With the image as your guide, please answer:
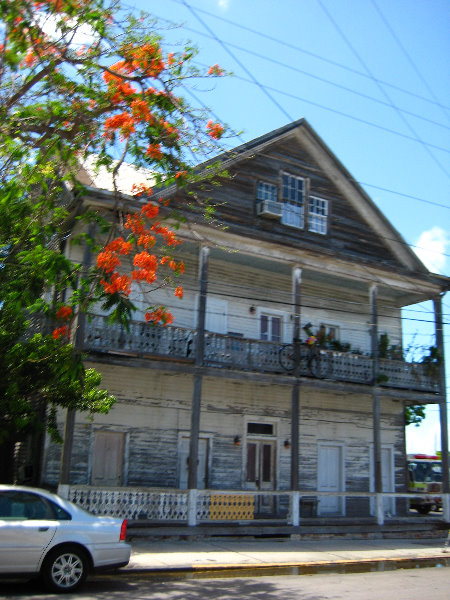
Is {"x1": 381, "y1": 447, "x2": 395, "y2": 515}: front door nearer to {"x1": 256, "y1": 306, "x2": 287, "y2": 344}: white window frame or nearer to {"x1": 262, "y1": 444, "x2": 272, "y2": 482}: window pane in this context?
{"x1": 262, "y1": 444, "x2": 272, "y2": 482}: window pane

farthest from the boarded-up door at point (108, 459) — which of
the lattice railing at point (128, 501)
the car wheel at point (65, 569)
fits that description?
the car wheel at point (65, 569)

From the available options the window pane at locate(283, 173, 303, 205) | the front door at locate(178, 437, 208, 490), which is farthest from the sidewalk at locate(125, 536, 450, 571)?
the window pane at locate(283, 173, 303, 205)

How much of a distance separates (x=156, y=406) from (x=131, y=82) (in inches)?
345

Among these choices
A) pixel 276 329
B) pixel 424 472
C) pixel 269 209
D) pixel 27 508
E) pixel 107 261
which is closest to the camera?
pixel 27 508

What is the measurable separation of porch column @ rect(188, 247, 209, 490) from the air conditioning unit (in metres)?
3.08

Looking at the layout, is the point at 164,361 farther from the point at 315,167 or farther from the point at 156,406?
the point at 315,167

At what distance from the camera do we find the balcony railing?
15117 mm

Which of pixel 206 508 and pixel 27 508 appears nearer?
pixel 27 508

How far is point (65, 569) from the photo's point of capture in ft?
29.0

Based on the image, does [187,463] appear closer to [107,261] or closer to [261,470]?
[261,470]

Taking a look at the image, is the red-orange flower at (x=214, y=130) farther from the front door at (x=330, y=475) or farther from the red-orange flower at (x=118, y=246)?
the front door at (x=330, y=475)

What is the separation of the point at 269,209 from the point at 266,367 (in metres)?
4.62

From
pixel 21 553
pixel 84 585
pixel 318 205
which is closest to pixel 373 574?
pixel 84 585

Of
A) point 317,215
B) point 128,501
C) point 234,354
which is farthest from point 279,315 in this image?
point 128,501
